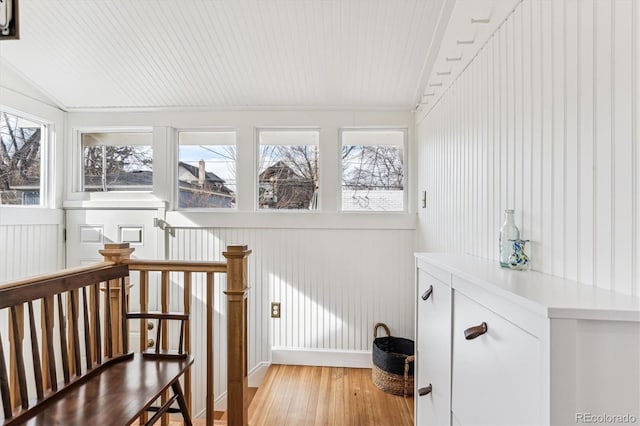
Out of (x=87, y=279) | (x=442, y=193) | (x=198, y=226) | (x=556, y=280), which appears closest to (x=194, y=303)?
(x=198, y=226)

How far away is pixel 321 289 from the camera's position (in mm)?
2670

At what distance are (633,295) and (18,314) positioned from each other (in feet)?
6.13

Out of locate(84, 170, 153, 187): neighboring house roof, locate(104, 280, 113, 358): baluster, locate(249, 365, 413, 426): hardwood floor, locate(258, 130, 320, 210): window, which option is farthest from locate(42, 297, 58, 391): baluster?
locate(84, 170, 153, 187): neighboring house roof

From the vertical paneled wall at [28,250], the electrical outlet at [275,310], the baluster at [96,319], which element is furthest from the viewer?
the electrical outlet at [275,310]

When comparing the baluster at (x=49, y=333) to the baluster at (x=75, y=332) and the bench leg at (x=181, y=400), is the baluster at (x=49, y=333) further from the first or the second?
the bench leg at (x=181, y=400)

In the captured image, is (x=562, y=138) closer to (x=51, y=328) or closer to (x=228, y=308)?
(x=228, y=308)

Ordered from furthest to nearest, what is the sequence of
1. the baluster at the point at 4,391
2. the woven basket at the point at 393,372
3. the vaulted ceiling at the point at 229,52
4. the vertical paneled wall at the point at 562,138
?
the woven basket at the point at 393,372, the vaulted ceiling at the point at 229,52, the baluster at the point at 4,391, the vertical paneled wall at the point at 562,138

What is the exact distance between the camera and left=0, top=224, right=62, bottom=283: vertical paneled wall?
237 cm

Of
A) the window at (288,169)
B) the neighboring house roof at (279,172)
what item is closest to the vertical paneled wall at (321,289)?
the window at (288,169)

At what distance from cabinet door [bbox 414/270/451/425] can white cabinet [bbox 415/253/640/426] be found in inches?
1.0

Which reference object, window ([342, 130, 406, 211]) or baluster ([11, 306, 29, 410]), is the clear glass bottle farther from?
baluster ([11, 306, 29, 410])

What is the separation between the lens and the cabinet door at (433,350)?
1131 millimetres

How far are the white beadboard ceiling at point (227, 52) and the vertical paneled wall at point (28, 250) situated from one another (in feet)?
3.78

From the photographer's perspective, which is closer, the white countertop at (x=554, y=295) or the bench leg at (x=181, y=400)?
the white countertop at (x=554, y=295)
